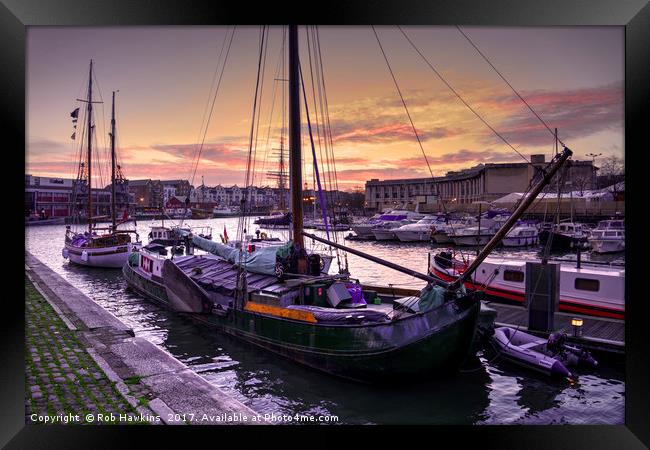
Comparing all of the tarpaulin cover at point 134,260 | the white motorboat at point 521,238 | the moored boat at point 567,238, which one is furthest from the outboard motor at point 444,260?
the white motorboat at point 521,238

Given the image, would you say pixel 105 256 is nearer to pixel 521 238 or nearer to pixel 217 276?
pixel 217 276

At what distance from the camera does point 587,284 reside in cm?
1380

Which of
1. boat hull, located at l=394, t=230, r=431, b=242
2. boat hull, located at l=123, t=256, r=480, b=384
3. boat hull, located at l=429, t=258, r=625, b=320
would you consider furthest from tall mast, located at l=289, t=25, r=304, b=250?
boat hull, located at l=394, t=230, r=431, b=242

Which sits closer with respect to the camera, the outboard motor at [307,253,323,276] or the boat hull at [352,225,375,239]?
the outboard motor at [307,253,323,276]

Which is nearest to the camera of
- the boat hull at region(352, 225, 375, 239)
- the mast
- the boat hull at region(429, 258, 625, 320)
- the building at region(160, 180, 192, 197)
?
the mast

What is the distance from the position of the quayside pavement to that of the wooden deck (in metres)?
8.83

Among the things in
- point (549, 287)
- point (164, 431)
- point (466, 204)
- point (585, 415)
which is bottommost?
point (585, 415)

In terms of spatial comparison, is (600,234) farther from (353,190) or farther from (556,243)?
(353,190)

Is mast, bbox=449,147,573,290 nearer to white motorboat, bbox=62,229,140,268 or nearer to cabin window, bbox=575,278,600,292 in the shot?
cabin window, bbox=575,278,600,292

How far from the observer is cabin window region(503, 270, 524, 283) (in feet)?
53.2

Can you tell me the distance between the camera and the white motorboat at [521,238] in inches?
1666

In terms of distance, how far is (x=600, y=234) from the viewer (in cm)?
3550
